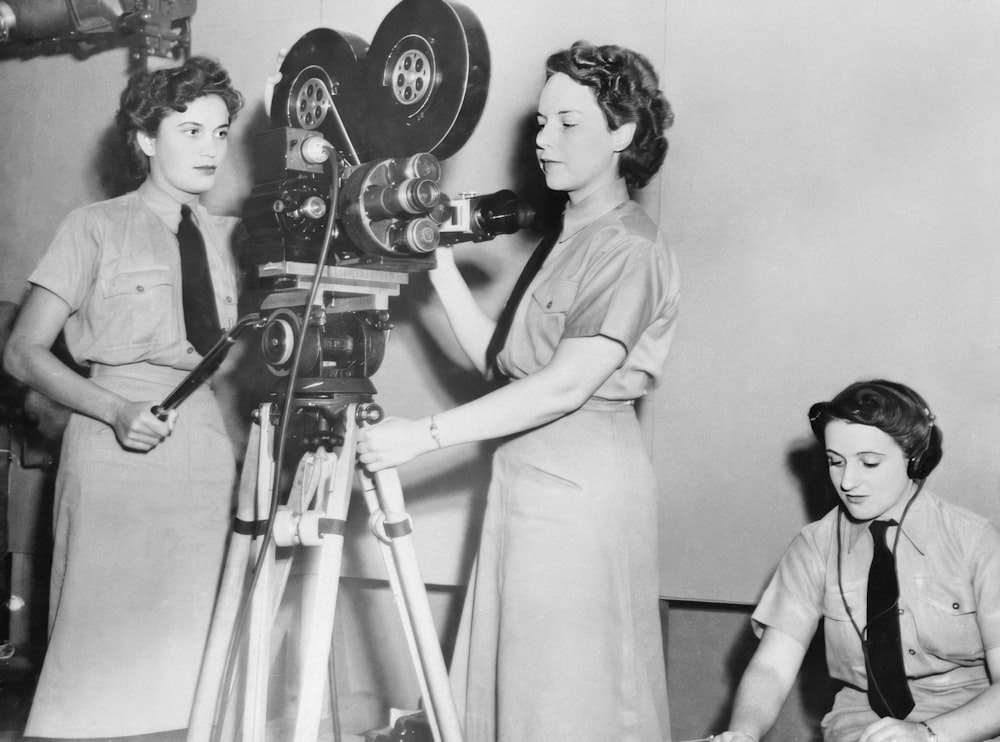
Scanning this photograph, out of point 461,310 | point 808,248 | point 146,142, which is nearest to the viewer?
point 461,310

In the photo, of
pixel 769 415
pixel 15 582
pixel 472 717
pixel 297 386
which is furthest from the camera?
pixel 15 582

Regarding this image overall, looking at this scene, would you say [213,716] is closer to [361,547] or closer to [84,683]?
[84,683]

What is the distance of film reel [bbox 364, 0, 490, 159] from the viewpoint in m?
1.71

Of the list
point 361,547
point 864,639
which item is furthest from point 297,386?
point 361,547

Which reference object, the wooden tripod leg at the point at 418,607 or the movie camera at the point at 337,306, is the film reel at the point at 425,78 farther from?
the wooden tripod leg at the point at 418,607

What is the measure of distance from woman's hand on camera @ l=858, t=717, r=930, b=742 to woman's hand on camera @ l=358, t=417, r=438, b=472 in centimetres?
84

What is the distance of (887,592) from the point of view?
167cm

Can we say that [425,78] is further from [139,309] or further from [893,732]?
[893,732]

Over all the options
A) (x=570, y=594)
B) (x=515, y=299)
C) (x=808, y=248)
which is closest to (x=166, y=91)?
(x=515, y=299)

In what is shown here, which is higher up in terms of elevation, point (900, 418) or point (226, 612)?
point (900, 418)

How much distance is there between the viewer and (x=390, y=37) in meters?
1.80

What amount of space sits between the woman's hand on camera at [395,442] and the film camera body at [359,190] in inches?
6.0

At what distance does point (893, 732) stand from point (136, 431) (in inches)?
62.8

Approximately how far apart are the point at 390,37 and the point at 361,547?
1.57 m
